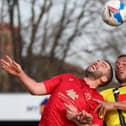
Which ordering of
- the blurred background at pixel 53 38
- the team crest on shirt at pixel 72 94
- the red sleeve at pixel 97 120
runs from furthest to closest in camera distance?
1. the blurred background at pixel 53 38
2. the team crest on shirt at pixel 72 94
3. the red sleeve at pixel 97 120

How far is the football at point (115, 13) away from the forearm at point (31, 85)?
1.43m

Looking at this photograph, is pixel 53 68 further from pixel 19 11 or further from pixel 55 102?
pixel 55 102

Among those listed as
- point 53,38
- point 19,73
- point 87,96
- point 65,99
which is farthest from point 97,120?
point 53,38

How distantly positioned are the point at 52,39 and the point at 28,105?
7.35 m

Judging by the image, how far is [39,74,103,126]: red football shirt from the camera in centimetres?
591

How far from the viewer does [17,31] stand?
19859mm

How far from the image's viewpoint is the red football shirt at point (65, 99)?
5.91m

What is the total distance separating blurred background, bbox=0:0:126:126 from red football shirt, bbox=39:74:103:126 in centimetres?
1252

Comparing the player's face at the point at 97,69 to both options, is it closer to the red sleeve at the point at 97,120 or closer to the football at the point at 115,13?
the red sleeve at the point at 97,120

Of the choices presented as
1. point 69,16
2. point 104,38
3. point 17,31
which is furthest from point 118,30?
point 17,31

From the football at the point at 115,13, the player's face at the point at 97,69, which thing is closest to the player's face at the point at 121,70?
the player's face at the point at 97,69

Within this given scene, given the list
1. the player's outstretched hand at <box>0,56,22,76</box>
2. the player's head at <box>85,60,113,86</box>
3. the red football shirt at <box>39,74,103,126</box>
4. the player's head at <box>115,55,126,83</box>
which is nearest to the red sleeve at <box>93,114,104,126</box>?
the red football shirt at <box>39,74,103,126</box>

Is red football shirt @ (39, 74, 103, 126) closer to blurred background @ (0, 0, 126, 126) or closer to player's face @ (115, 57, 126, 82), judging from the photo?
player's face @ (115, 57, 126, 82)

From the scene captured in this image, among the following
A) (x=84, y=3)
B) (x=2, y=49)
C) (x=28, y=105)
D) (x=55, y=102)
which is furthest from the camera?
(x=84, y=3)
